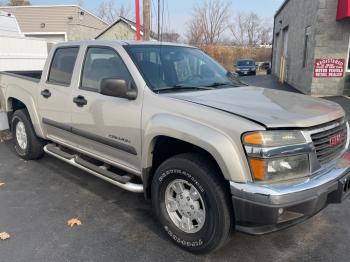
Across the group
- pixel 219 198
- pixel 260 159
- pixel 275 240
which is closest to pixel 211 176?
pixel 219 198

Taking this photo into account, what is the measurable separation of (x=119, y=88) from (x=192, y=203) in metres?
1.31

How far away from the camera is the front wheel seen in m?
2.79

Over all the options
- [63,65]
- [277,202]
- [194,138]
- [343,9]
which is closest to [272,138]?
[277,202]

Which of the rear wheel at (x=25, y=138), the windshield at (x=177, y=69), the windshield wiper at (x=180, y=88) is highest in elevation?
the windshield at (x=177, y=69)

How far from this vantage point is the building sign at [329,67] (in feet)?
41.5

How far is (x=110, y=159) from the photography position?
396 centimetres

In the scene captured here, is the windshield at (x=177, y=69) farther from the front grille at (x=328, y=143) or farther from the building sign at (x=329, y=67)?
the building sign at (x=329, y=67)

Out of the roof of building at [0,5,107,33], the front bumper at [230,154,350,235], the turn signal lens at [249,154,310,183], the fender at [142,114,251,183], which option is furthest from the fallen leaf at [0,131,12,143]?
the roof of building at [0,5,107,33]

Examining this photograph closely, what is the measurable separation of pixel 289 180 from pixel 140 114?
5.04 ft

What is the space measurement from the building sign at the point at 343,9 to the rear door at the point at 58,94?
9.92 metres

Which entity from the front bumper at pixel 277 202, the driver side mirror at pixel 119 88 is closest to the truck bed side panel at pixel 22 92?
the driver side mirror at pixel 119 88

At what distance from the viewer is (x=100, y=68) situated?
4.05 meters

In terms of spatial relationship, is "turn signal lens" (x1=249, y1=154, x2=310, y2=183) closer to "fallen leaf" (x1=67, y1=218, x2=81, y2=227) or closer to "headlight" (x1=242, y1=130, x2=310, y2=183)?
"headlight" (x1=242, y1=130, x2=310, y2=183)

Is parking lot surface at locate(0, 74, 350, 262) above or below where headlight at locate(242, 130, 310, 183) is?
below
